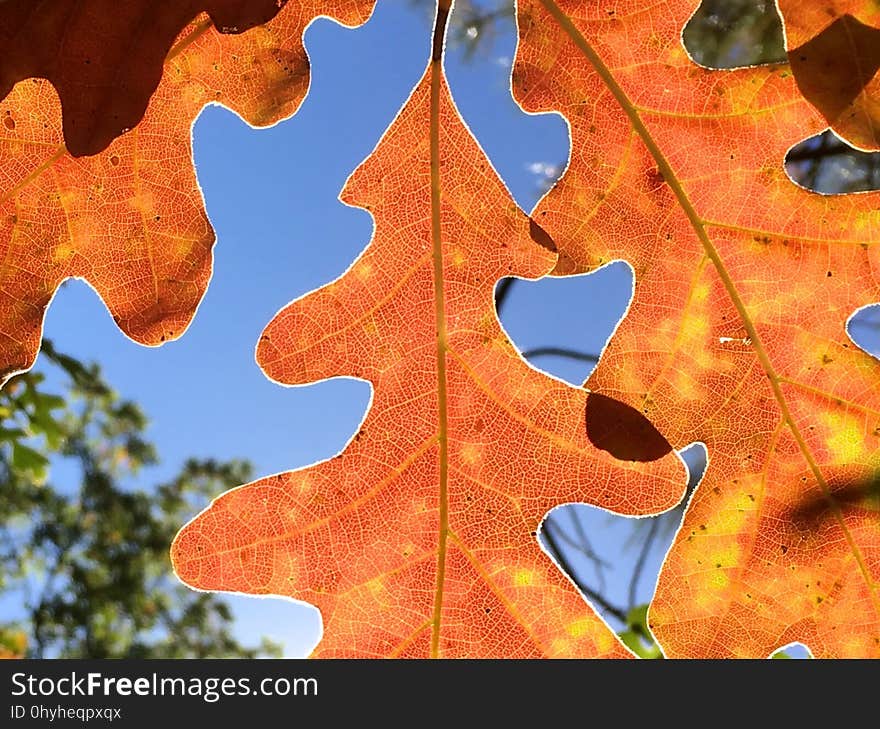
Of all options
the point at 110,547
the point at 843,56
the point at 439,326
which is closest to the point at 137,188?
the point at 439,326

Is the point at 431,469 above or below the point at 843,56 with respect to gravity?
below

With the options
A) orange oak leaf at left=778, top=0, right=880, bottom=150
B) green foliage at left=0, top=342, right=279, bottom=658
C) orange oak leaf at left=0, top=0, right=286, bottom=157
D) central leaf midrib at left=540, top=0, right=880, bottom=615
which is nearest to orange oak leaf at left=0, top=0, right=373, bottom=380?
orange oak leaf at left=0, top=0, right=286, bottom=157

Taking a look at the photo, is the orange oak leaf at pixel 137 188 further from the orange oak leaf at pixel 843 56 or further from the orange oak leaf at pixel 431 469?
the orange oak leaf at pixel 843 56

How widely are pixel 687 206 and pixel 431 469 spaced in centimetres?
34

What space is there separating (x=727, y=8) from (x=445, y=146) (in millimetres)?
1679

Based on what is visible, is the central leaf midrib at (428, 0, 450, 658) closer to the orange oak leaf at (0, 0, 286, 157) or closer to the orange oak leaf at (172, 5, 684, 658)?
the orange oak leaf at (172, 5, 684, 658)

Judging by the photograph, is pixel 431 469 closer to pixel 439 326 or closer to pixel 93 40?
pixel 439 326

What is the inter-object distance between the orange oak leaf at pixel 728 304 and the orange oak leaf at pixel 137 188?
9.1 inches

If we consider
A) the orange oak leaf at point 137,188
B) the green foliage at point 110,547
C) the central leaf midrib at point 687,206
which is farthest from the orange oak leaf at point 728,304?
the green foliage at point 110,547

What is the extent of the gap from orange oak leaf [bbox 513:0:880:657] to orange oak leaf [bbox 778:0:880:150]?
3 centimetres

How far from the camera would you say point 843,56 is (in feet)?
2.36

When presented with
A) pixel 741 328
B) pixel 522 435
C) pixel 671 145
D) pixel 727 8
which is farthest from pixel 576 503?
pixel 727 8

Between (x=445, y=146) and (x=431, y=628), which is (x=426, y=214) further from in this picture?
(x=431, y=628)

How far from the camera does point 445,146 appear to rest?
828mm
